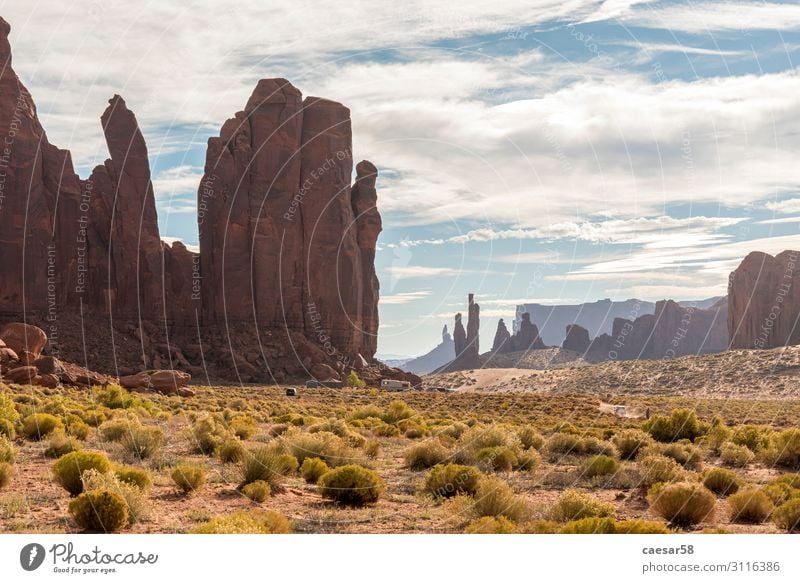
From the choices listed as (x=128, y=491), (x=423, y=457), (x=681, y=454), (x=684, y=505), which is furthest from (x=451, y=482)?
(x=681, y=454)

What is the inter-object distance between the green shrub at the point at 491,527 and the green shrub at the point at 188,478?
24.0ft

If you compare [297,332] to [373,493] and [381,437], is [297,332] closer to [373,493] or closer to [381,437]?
[381,437]

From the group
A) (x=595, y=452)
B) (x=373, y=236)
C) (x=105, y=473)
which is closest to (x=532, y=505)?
(x=105, y=473)

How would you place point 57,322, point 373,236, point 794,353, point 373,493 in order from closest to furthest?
point 373,493 < point 57,322 < point 794,353 < point 373,236

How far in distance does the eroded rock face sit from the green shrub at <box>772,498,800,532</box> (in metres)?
145

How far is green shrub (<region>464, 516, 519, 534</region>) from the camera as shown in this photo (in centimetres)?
1411

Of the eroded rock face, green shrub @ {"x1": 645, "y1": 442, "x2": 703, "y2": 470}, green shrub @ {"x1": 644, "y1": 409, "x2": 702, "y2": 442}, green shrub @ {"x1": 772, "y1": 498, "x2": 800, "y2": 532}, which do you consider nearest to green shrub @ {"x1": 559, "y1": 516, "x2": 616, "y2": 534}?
green shrub @ {"x1": 772, "y1": 498, "x2": 800, "y2": 532}

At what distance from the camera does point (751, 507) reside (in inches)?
677

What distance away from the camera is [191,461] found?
22750 mm

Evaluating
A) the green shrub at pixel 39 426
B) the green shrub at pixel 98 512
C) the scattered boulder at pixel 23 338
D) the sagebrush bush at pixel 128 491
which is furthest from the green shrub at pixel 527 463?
the scattered boulder at pixel 23 338

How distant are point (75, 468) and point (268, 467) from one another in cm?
470

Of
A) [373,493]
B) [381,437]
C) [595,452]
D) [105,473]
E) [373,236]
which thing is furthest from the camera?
[373,236]

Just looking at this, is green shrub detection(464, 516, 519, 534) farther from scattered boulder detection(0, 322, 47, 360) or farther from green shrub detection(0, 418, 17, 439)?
scattered boulder detection(0, 322, 47, 360)

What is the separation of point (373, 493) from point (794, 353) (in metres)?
111
